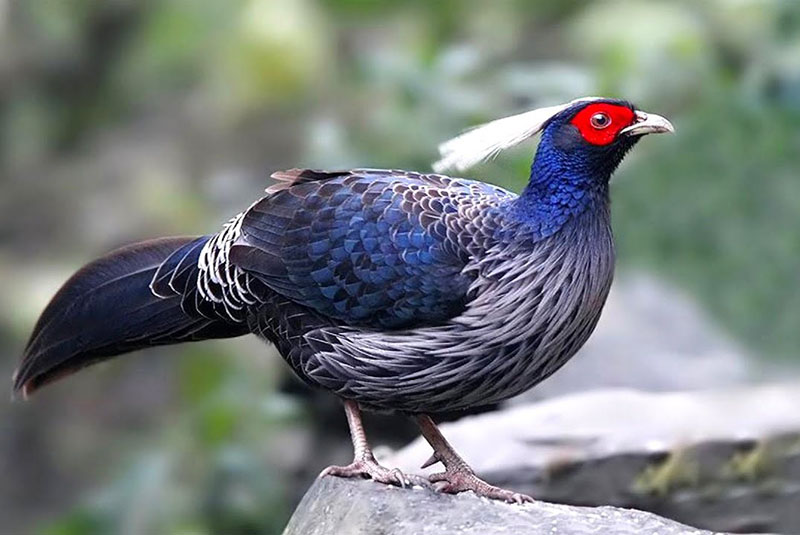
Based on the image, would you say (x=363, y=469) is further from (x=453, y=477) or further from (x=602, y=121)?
(x=602, y=121)

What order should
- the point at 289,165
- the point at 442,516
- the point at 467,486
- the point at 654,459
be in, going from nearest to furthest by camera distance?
the point at 442,516 → the point at 467,486 → the point at 654,459 → the point at 289,165

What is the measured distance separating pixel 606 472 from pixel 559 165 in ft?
5.64

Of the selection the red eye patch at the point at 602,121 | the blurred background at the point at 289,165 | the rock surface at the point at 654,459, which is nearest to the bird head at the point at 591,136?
the red eye patch at the point at 602,121

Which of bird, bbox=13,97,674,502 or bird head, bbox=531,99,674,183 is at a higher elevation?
bird head, bbox=531,99,674,183

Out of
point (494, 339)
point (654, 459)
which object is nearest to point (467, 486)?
point (494, 339)

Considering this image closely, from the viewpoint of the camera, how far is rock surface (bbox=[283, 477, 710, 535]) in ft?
13.5

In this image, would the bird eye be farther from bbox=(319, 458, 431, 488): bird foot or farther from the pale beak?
bbox=(319, 458, 431, 488): bird foot

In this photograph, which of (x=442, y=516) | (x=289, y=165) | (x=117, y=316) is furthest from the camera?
(x=289, y=165)

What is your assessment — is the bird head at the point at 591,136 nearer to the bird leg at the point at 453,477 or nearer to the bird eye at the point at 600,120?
the bird eye at the point at 600,120

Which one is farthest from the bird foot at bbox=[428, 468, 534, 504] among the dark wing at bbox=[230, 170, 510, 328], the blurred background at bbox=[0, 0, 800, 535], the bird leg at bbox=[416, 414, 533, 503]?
the blurred background at bbox=[0, 0, 800, 535]

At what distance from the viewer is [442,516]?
4.18 meters

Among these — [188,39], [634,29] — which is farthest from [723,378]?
[188,39]

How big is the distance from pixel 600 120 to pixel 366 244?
2.68ft

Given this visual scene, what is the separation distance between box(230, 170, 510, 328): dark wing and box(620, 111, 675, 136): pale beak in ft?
1.73
